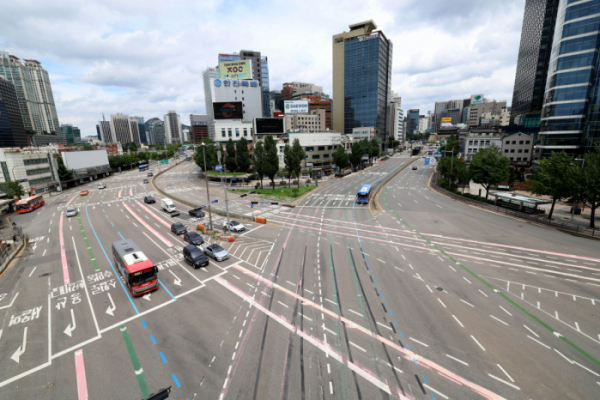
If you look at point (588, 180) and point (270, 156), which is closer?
point (588, 180)

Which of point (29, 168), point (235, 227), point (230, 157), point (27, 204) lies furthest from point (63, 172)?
point (235, 227)

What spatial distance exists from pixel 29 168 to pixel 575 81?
134 metres

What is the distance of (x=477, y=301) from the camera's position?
1853cm

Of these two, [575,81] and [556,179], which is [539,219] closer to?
[556,179]

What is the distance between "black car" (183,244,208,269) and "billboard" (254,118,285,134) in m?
78.0

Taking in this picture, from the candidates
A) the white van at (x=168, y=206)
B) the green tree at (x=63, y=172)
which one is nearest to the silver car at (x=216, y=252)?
Result: the white van at (x=168, y=206)

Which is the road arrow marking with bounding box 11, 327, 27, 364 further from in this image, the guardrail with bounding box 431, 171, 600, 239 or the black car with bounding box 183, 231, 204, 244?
the guardrail with bounding box 431, 171, 600, 239

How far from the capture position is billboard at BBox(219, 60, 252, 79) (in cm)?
12457

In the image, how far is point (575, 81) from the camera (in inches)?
2064

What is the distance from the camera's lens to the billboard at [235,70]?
124575 mm

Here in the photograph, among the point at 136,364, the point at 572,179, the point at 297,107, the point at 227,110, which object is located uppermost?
the point at 297,107

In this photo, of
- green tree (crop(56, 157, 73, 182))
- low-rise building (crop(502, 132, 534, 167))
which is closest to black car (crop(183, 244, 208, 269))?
green tree (crop(56, 157, 73, 182))

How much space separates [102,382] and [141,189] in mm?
74888

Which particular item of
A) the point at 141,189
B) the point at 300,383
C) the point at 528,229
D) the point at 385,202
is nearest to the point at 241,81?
the point at 141,189
